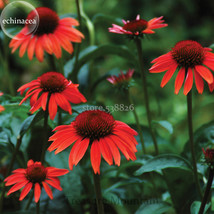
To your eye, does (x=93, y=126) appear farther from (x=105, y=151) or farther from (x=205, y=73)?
(x=205, y=73)

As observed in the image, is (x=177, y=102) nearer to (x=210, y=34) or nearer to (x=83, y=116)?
(x=210, y=34)

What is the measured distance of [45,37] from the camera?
0.81 m

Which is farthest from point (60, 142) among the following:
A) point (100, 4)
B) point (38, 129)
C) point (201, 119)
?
point (100, 4)

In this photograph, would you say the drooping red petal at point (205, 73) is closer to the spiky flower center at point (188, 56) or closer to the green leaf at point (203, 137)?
the spiky flower center at point (188, 56)

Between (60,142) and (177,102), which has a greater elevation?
(60,142)

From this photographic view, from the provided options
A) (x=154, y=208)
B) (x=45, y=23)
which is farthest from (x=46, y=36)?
(x=154, y=208)

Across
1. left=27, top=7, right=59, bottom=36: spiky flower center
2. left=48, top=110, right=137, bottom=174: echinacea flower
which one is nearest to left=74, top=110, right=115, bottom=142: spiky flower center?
left=48, top=110, right=137, bottom=174: echinacea flower

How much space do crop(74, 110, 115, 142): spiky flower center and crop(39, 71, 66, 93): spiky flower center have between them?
0.10m

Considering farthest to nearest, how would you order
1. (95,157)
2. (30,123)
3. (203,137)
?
(203,137) < (30,123) < (95,157)

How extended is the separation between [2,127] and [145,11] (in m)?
1.65

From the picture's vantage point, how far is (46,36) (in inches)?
A: 31.9

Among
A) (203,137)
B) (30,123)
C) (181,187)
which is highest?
(30,123)

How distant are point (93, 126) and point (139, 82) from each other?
493mm

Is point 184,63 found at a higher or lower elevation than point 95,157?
higher
